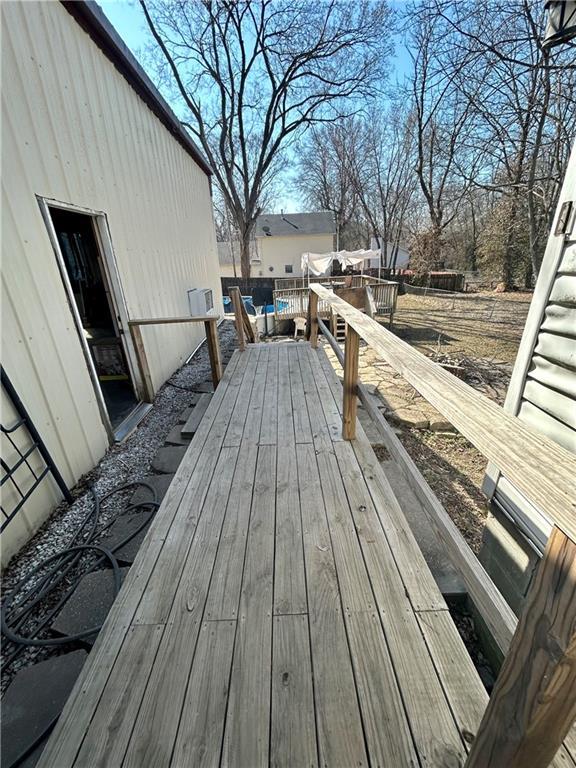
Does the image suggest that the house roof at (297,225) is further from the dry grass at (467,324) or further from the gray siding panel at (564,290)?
the gray siding panel at (564,290)

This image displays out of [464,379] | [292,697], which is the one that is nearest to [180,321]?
[292,697]

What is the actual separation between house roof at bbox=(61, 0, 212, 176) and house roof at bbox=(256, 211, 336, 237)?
72.9ft

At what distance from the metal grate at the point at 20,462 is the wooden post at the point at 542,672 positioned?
2.36 meters

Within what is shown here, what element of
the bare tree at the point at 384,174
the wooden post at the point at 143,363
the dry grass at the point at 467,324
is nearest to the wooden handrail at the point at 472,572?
the wooden post at the point at 143,363

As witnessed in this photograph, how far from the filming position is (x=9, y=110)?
2.09 metres

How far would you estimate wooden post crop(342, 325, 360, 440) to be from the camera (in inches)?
79.6

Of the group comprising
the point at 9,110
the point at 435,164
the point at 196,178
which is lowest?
the point at 9,110

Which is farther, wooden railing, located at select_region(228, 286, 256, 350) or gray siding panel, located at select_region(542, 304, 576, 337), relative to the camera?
wooden railing, located at select_region(228, 286, 256, 350)

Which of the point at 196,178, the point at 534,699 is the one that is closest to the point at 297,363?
the point at 534,699

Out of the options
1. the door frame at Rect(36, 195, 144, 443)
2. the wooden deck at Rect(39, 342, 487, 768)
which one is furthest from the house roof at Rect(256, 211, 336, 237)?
the wooden deck at Rect(39, 342, 487, 768)

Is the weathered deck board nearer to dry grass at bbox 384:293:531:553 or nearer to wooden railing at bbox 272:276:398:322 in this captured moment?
dry grass at bbox 384:293:531:553

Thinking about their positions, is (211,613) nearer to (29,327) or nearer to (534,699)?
(534,699)

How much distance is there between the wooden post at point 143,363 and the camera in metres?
3.67

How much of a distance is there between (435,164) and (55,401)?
23.0 meters
